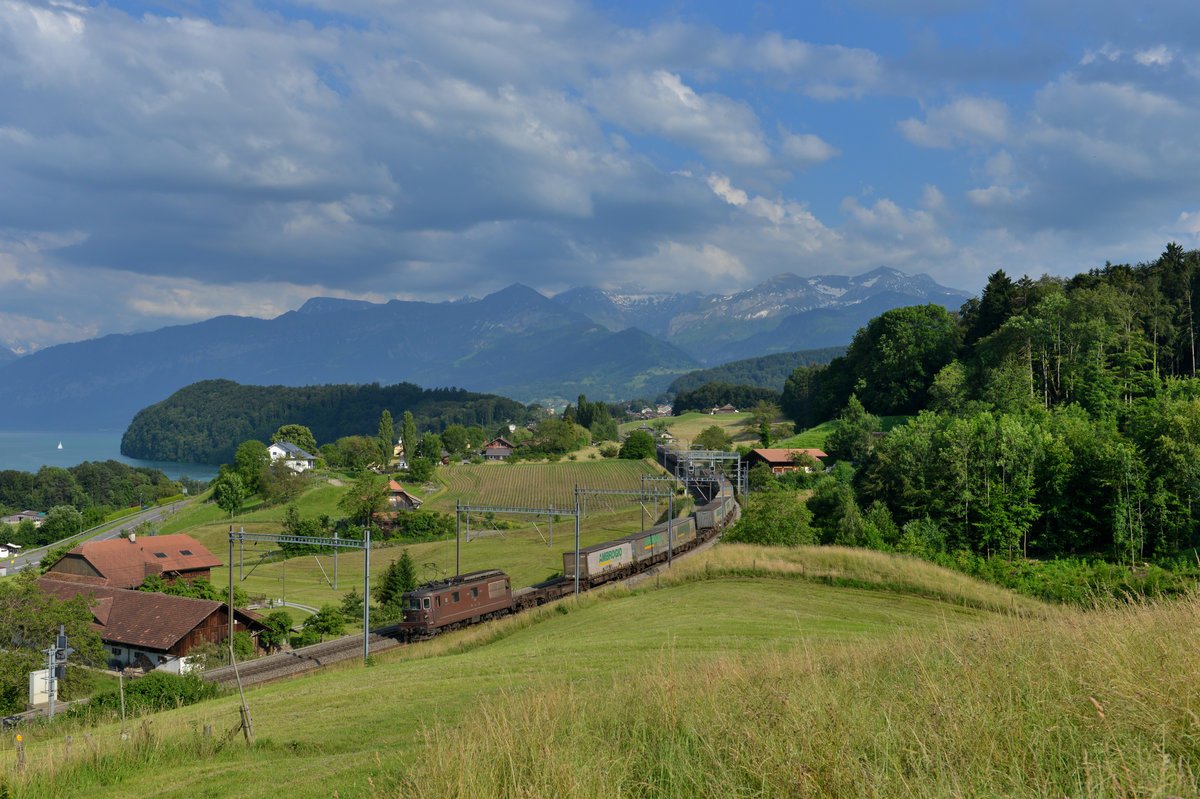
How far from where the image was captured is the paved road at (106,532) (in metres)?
79.6

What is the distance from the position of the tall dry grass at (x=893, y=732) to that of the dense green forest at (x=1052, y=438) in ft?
125

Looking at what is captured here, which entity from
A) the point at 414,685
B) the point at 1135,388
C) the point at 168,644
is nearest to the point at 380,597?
the point at 168,644

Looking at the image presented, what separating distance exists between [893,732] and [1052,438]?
51.3 metres

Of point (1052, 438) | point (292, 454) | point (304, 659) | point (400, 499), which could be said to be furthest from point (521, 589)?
point (292, 454)

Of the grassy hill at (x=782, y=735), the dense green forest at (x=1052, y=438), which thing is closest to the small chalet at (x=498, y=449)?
the dense green forest at (x=1052, y=438)

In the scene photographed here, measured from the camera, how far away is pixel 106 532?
95438 millimetres

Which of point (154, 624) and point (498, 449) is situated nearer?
point (154, 624)

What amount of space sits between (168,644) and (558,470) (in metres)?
79.7

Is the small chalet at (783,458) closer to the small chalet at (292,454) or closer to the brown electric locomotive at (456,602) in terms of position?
the brown electric locomotive at (456,602)

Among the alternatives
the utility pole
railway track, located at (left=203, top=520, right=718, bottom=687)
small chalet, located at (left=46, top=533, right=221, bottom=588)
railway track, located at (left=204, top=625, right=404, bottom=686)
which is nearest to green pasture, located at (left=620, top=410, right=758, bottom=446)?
small chalet, located at (left=46, top=533, right=221, bottom=588)

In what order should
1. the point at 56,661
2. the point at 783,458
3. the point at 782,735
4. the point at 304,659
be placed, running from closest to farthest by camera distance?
the point at 782,735
the point at 56,661
the point at 304,659
the point at 783,458

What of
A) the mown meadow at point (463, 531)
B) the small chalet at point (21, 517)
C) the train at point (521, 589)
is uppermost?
the train at point (521, 589)

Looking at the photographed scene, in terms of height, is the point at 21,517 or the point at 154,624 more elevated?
the point at 154,624

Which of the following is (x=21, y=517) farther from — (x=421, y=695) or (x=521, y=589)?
(x=421, y=695)
